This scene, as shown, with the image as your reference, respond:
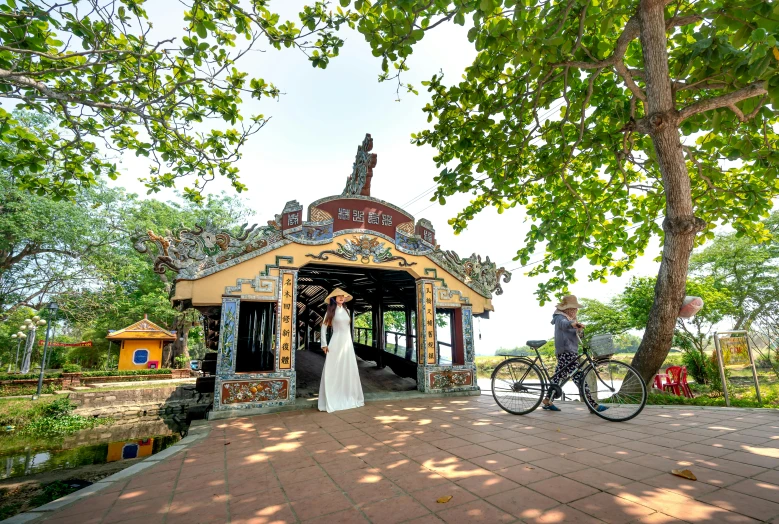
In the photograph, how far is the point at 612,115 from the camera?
6.41 m

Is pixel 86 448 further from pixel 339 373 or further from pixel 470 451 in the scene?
pixel 470 451

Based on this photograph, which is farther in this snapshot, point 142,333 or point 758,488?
point 142,333

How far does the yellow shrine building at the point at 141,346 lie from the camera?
19.8 meters

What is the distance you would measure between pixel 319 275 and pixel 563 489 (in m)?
8.93

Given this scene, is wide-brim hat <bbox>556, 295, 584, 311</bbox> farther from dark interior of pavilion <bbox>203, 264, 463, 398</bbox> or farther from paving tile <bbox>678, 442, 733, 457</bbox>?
dark interior of pavilion <bbox>203, 264, 463, 398</bbox>

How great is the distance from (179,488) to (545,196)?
7.93m

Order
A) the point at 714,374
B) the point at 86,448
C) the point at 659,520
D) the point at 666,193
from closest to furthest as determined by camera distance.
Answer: the point at 659,520 < the point at 666,193 < the point at 86,448 < the point at 714,374

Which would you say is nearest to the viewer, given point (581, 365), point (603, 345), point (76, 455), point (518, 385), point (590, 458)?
point (590, 458)

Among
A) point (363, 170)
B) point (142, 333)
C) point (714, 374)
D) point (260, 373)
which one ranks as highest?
point (363, 170)

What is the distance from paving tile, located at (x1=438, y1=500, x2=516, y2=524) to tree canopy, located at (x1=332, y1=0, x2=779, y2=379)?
13.6ft

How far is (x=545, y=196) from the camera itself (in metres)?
7.99

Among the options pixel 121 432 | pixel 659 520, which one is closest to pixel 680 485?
pixel 659 520

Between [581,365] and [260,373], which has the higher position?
[581,365]

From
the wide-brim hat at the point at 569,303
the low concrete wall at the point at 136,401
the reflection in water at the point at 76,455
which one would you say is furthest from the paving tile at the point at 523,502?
the low concrete wall at the point at 136,401
